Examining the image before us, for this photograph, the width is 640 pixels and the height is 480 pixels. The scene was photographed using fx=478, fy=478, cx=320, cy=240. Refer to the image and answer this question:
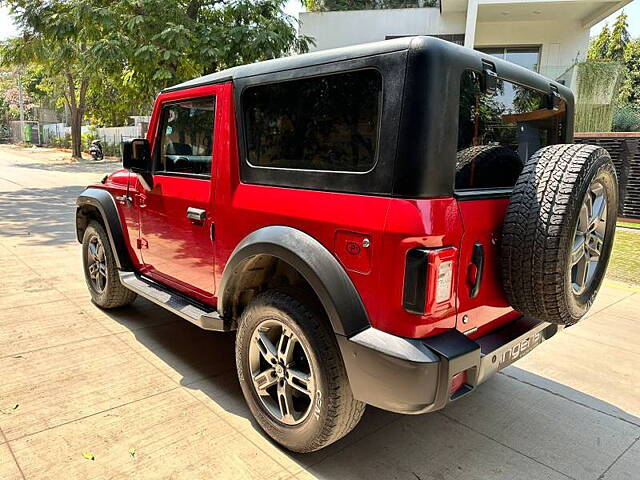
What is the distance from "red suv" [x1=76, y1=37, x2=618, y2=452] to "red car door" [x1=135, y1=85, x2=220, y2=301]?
5cm

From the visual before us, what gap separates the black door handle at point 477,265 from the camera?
2141 millimetres

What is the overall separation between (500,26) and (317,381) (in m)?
17.1

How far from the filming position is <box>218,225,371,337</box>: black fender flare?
2082mm

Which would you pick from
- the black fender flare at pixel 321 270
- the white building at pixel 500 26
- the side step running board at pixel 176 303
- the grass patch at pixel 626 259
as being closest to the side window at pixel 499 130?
the black fender flare at pixel 321 270

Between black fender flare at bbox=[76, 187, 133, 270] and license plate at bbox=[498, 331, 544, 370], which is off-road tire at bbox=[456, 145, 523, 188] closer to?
license plate at bbox=[498, 331, 544, 370]

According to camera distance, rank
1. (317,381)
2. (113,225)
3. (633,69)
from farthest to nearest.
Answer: (633,69)
(113,225)
(317,381)

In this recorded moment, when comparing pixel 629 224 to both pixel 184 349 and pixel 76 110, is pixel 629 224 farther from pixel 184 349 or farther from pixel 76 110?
pixel 76 110

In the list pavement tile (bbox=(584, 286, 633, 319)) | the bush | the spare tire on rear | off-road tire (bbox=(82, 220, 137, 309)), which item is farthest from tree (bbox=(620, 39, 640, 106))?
off-road tire (bbox=(82, 220, 137, 309))

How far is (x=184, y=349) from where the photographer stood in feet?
12.2

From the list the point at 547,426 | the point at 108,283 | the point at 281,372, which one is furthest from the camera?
A: the point at 108,283

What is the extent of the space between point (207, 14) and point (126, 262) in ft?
28.6

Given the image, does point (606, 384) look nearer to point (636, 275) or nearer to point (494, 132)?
point (494, 132)

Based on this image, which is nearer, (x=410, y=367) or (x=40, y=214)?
(x=410, y=367)

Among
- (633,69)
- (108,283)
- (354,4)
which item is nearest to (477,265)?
(108,283)
